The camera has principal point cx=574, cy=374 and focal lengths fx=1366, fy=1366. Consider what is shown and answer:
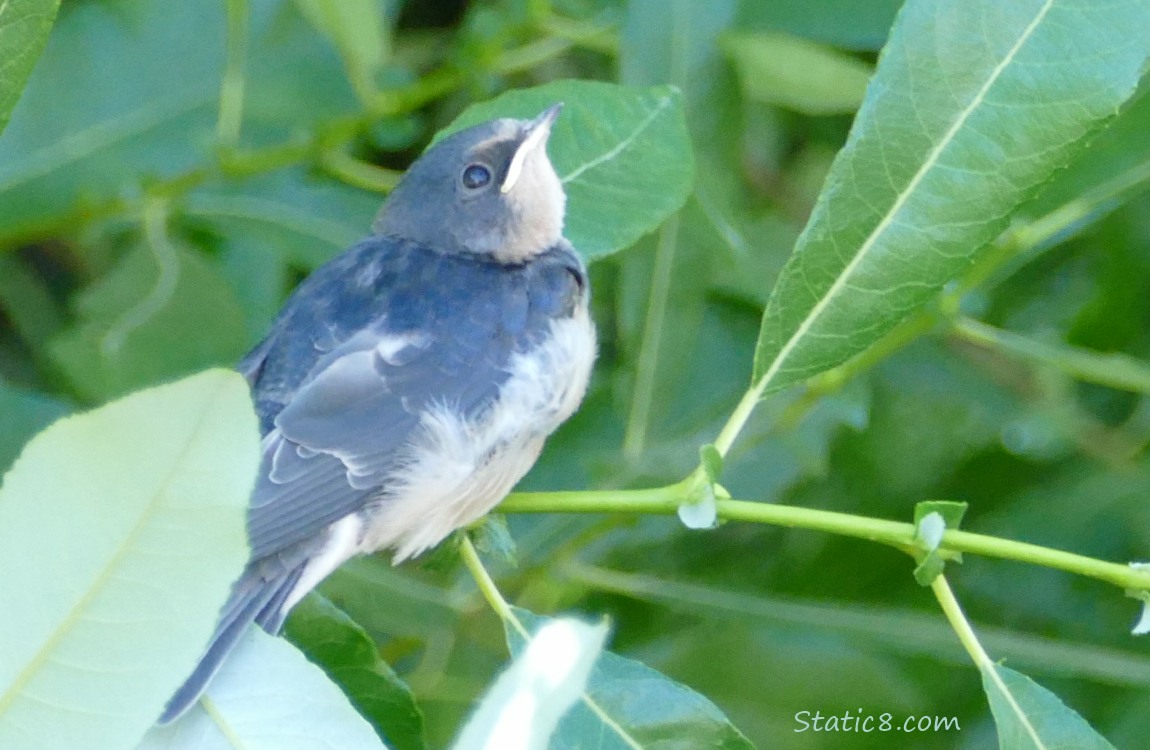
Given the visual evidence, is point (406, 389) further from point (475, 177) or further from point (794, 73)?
point (794, 73)

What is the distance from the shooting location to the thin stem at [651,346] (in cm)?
199

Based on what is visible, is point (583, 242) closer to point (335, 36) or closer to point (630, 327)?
point (630, 327)

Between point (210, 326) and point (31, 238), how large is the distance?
0.43 m

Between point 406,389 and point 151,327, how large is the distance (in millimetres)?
532

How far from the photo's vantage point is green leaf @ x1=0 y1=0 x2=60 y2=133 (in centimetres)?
121

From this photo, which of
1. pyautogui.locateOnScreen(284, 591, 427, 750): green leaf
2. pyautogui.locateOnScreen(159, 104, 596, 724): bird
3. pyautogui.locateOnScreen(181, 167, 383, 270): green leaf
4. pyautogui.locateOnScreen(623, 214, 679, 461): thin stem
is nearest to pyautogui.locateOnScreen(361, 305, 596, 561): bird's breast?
pyautogui.locateOnScreen(159, 104, 596, 724): bird

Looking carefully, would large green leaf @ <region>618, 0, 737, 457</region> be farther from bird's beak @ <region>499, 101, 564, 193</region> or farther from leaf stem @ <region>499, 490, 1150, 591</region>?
leaf stem @ <region>499, 490, 1150, 591</region>

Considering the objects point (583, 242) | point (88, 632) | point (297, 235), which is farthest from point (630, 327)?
point (88, 632)

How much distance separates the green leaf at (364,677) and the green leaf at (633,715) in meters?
0.19

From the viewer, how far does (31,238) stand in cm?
219

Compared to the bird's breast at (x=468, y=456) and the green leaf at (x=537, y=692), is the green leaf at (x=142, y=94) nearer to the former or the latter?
the bird's breast at (x=468, y=456)

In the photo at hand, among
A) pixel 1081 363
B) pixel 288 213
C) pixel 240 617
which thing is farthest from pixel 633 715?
pixel 288 213

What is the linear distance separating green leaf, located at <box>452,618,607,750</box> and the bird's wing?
62 cm

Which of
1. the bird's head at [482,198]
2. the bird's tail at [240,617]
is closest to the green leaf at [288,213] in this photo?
the bird's head at [482,198]
